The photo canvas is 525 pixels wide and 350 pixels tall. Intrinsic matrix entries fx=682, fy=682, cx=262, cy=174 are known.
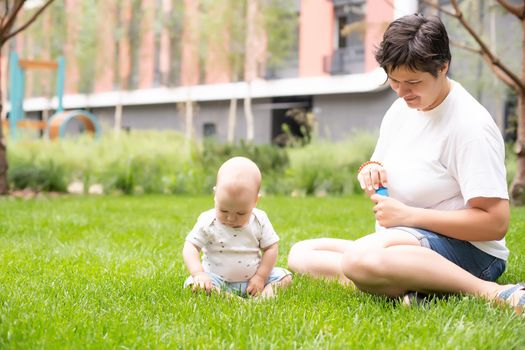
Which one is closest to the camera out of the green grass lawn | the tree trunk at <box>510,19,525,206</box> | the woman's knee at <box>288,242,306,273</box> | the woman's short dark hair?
the green grass lawn

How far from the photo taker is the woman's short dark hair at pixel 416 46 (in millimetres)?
2576

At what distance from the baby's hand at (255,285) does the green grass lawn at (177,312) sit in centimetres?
12

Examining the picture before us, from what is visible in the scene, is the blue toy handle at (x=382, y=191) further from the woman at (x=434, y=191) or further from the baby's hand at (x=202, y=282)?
the baby's hand at (x=202, y=282)

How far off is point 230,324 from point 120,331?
363 mm

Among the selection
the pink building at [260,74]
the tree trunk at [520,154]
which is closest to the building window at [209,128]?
the pink building at [260,74]

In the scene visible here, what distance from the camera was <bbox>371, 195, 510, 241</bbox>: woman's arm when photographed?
2.63 m

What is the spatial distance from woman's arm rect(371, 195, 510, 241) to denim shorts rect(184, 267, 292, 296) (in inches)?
21.5

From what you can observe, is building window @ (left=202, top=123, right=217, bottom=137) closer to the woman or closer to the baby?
the baby

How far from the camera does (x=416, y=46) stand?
8.45ft

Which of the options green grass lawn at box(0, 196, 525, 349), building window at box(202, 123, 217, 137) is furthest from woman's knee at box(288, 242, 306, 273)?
building window at box(202, 123, 217, 137)

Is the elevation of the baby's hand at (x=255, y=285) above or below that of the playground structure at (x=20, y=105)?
below

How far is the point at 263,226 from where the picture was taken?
2.97 m

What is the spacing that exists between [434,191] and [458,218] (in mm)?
188

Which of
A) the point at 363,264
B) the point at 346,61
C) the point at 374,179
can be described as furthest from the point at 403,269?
the point at 346,61
